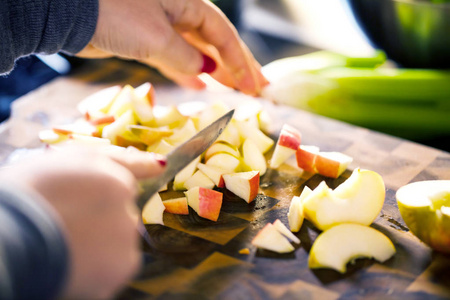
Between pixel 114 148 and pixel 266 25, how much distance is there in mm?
1548

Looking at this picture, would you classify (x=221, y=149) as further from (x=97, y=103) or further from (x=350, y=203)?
(x=97, y=103)

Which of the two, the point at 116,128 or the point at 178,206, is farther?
the point at 116,128

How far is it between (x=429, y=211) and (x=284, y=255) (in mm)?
317

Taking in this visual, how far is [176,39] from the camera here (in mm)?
1521

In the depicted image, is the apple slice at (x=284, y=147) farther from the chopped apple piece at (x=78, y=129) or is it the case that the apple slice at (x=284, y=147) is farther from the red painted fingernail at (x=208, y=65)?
the chopped apple piece at (x=78, y=129)

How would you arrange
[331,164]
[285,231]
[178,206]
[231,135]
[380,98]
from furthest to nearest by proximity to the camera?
[380,98], [231,135], [331,164], [178,206], [285,231]

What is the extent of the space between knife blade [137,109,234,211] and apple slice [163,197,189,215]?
12 cm

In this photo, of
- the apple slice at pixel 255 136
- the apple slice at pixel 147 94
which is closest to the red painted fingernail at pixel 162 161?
the apple slice at pixel 255 136

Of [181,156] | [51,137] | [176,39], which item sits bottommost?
[51,137]

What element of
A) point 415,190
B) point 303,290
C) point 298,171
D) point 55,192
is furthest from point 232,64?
point 55,192

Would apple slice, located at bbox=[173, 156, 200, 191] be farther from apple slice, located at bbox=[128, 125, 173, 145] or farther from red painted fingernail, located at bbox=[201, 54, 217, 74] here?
red painted fingernail, located at bbox=[201, 54, 217, 74]

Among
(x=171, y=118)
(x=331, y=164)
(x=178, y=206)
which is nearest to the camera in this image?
(x=178, y=206)

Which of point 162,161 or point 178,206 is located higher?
point 162,161

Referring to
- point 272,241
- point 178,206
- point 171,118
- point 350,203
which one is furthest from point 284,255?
point 171,118
